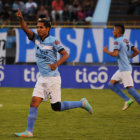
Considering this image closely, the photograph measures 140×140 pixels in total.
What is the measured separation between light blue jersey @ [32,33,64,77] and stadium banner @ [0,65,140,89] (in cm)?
777

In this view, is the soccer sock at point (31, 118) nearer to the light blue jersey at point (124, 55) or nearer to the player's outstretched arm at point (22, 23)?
the player's outstretched arm at point (22, 23)

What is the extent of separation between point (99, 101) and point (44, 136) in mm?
5000

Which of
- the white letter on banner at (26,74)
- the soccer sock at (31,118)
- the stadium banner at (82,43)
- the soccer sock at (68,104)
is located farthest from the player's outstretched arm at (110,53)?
the white letter on banner at (26,74)

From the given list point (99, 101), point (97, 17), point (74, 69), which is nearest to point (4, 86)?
point (74, 69)

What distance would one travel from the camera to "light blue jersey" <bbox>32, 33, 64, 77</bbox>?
7973 millimetres

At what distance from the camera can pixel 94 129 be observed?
8.64 metres

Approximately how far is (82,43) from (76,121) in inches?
273

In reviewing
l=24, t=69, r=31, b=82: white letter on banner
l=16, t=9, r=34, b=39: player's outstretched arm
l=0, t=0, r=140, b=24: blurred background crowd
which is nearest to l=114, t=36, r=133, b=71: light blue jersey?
l=16, t=9, r=34, b=39: player's outstretched arm

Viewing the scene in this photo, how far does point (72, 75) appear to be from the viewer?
15875 mm

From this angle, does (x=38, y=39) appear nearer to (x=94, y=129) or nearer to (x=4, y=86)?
(x=94, y=129)

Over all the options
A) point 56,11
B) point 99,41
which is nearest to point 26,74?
point 99,41

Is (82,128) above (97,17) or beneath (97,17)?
beneath

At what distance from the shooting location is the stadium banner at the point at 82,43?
52.9 ft

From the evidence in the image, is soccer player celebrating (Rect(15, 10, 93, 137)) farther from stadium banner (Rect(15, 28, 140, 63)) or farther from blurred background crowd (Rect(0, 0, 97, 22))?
blurred background crowd (Rect(0, 0, 97, 22))
